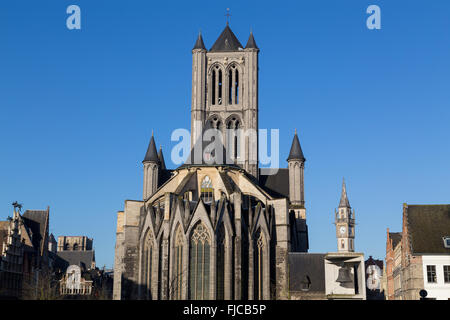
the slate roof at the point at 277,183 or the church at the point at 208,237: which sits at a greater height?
the slate roof at the point at 277,183

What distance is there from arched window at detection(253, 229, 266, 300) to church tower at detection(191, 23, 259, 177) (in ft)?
70.5

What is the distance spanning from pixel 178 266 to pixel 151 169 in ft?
79.3

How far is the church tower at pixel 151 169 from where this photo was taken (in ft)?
236

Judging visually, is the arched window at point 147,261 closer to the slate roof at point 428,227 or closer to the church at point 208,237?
the church at point 208,237

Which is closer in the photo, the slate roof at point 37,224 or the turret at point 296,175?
the slate roof at point 37,224

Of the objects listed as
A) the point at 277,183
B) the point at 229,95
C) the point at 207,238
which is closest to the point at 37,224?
the point at 229,95

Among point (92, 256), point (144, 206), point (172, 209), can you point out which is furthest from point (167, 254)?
point (92, 256)

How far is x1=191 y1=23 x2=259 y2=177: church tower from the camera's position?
75.8 meters

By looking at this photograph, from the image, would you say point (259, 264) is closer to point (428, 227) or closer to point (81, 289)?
point (428, 227)

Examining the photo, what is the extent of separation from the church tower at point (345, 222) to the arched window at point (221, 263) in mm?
76502

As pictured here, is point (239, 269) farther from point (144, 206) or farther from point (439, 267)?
point (439, 267)

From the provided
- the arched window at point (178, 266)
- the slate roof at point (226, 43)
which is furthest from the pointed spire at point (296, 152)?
the arched window at point (178, 266)

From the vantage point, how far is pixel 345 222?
123 m
